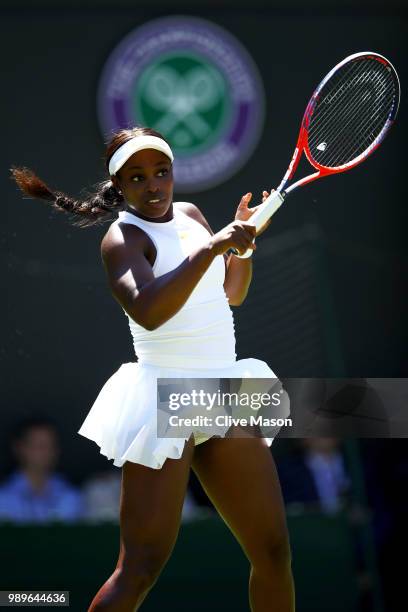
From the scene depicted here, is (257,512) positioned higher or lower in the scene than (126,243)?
lower

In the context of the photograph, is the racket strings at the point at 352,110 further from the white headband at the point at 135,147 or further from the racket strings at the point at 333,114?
the white headband at the point at 135,147

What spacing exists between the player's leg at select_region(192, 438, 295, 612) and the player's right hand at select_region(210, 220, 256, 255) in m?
0.59

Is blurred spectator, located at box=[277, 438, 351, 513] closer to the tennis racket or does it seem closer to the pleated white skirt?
the tennis racket

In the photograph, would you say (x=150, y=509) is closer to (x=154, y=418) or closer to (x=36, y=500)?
(x=154, y=418)

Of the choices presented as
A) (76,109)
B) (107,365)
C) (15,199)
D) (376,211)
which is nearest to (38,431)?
(107,365)

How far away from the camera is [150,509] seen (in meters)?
3.37

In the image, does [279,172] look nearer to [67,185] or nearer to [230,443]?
[67,185]

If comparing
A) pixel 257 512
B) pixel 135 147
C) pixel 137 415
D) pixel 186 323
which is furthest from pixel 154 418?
pixel 135 147

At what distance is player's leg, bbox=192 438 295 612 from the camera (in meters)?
3.46

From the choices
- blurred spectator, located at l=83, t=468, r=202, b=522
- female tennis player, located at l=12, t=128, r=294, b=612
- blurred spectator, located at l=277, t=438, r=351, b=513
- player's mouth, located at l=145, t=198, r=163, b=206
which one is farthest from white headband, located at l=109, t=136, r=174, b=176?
blurred spectator, located at l=83, t=468, r=202, b=522

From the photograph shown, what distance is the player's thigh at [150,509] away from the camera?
3.37 meters

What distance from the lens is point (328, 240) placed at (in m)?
Result: 6.59

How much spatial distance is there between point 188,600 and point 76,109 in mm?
2724

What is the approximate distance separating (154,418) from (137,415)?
55mm
